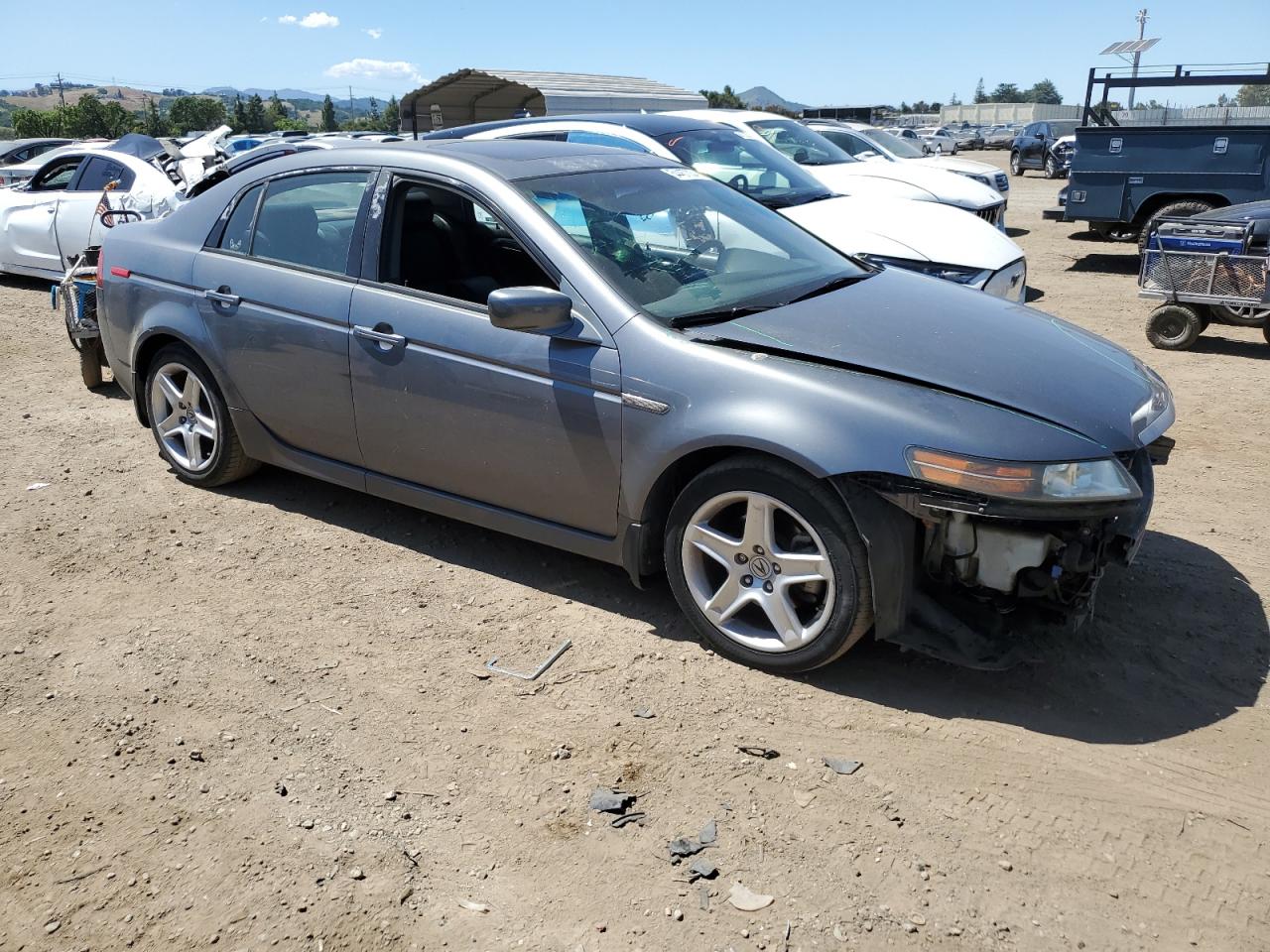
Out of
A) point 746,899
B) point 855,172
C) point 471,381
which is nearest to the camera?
point 746,899

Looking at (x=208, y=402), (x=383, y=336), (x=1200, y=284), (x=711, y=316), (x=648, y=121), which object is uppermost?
(x=648, y=121)

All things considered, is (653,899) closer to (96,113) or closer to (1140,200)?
(1140,200)

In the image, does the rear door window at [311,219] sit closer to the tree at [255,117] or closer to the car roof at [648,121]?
the car roof at [648,121]

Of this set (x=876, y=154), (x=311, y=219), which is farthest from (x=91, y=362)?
(x=876, y=154)

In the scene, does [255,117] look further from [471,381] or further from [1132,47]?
[471,381]

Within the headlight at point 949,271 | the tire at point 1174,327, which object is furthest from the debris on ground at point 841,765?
the tire at point 1174,327

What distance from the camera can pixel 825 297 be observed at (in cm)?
420

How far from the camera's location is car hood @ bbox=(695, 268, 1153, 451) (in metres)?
3.43

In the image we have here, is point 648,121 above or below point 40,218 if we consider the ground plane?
above

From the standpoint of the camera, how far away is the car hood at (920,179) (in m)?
10.4

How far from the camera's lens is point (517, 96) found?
30.0 m

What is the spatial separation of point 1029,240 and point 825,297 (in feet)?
42.6

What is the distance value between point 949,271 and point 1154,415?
3804mm

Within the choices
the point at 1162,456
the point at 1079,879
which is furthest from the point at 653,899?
the point at 1162,456
